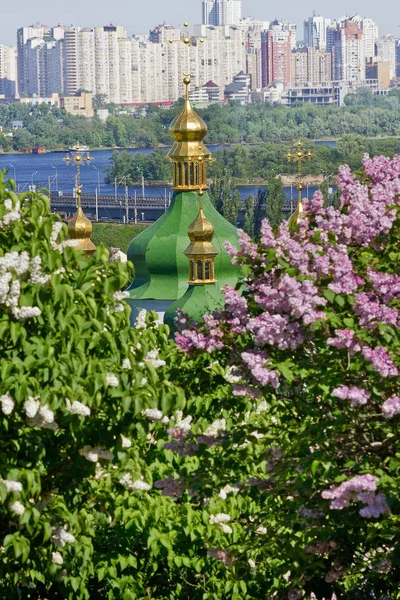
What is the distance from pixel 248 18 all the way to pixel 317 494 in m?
142

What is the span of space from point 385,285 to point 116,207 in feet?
156

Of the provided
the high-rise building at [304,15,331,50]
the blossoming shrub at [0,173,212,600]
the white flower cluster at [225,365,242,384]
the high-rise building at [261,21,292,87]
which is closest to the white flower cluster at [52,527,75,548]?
the blossoming shrub at [0,173,212,600]

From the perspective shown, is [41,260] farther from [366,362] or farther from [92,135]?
[92,135]

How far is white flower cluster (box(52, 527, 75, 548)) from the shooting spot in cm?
431

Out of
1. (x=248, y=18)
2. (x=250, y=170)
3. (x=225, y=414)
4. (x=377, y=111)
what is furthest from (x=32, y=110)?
(x=225, y=414)

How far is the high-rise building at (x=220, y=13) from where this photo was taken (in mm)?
141500

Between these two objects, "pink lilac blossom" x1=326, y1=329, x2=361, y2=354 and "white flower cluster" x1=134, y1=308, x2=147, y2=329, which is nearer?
"pink lilac blossom" x1=326, y1=329, x2=361, y2=354

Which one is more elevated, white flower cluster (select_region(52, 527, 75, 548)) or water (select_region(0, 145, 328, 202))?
white flower cluster (select_region(52, 527, 75, 548))

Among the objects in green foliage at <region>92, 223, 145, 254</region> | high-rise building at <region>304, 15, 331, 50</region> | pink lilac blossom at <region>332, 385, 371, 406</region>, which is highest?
high-rise building at <region>304, 15, 331, 50</region>

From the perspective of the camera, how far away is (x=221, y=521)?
205 inches

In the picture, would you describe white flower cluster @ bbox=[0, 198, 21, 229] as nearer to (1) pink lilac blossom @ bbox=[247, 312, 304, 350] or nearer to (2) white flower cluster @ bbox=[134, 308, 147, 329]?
(1) pink lilac blossom @ bbox=[247, 312, 304, 350]

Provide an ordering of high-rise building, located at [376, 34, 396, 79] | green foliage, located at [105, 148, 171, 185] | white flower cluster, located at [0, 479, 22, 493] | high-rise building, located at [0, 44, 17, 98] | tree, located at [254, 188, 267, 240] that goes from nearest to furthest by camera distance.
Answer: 1. white flower cluster, located at [0, 479, 22, 493]
2. tree, located at [254, 188, 267, 240]
3. green foliage, located at [105, 148, 171, 185]
4. high-rise building, located at [0, 44, 17, 98]
5. high-rise building, located at [376, 34, 396, 79]

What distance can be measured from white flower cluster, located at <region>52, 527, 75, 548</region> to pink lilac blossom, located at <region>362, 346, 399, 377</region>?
825 mm

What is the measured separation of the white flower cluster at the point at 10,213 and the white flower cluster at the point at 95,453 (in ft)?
1.76
